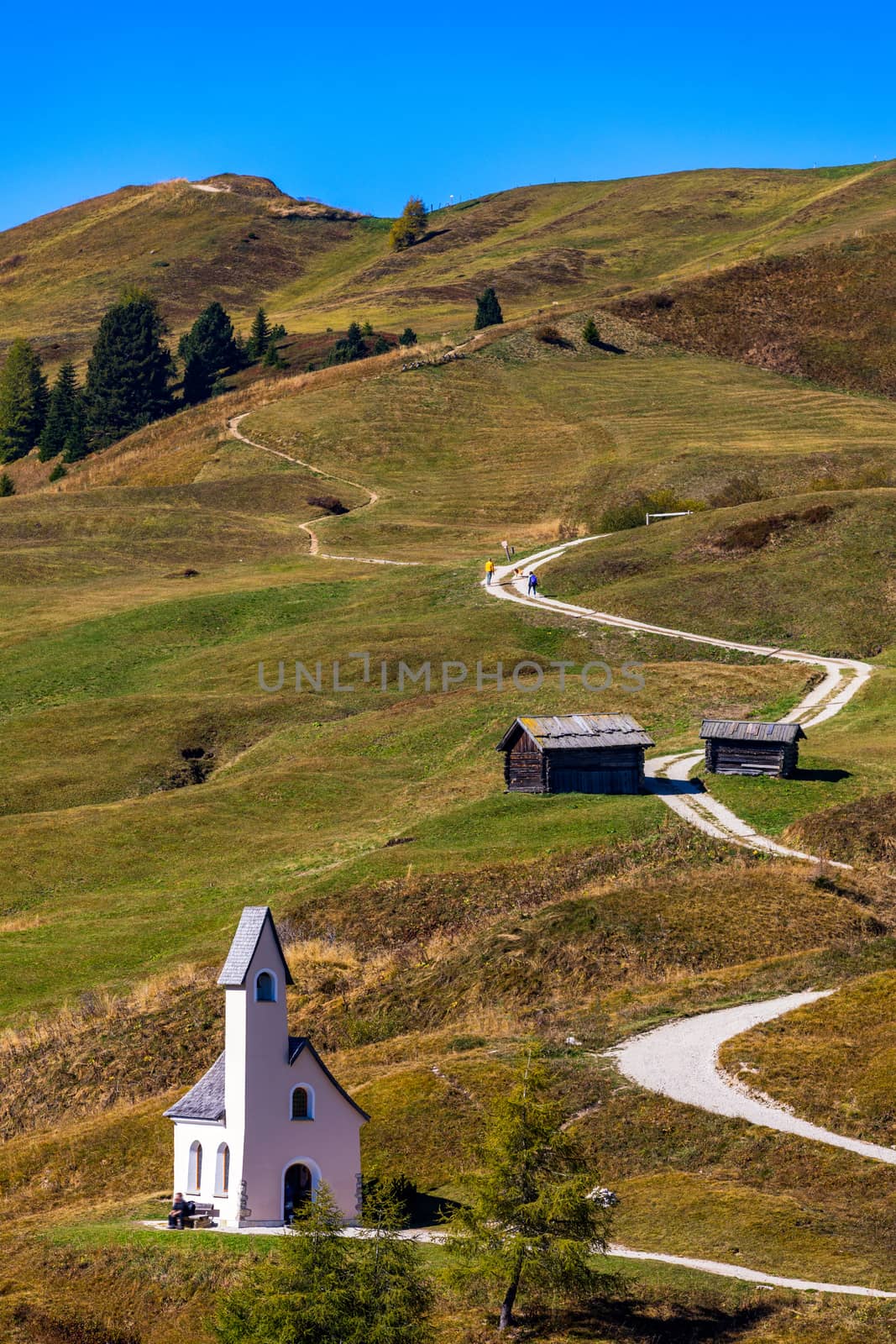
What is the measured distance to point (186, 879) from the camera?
59.6 meters

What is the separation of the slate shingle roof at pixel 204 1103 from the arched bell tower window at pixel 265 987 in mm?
1700

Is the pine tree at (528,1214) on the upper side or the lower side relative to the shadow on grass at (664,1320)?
upper

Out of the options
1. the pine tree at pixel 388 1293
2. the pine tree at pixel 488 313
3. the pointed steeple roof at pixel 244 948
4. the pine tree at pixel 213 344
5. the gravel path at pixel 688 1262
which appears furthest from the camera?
the pine tree at pixel 213 344

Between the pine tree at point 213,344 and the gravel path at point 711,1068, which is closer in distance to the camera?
the gravel path at point 711,1068

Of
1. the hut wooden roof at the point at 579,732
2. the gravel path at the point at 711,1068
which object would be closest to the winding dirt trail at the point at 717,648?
the hut wooden roof at the point at 579,732

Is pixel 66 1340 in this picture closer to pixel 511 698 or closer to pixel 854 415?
pixel 511 698

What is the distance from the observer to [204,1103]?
32969 millimetres

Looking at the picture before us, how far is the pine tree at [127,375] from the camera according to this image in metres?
176

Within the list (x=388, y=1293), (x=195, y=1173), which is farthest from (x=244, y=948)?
(x=388, y=1293)

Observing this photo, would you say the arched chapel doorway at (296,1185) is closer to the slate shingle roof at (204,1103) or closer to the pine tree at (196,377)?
the slate shingle roof at (204,1103)

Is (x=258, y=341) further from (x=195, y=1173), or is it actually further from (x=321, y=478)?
(x=195, y=1173)

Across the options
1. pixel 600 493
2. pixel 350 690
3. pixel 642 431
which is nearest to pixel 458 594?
pixel 350 690

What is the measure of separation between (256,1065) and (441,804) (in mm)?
32594

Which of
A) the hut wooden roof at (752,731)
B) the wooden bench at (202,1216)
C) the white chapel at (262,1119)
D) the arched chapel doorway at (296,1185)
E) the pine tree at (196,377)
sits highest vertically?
the pine tree at (196,377)
